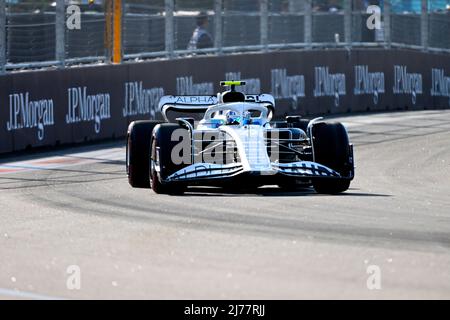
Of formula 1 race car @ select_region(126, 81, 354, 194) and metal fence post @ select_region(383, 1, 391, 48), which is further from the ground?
metal fence post @ select_region(383, 1, 391, 48)

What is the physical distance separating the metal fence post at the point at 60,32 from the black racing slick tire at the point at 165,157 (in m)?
7.04

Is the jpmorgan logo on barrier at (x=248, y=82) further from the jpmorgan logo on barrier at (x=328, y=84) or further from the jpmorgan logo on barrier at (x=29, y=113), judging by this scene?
the jpmorgan logo on barrier at (x=29, y=113)

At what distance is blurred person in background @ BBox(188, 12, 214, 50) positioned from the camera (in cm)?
2409

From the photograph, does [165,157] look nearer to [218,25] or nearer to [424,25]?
[218,25]

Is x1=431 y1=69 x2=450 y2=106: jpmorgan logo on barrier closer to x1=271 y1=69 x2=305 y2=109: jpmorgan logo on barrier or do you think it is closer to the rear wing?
x1=271 y1=69 x2=305 y2=109: jpmorgan logo on barrier

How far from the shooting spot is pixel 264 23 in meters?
26.2

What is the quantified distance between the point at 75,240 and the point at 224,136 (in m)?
3.90

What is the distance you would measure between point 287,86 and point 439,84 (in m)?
4.95

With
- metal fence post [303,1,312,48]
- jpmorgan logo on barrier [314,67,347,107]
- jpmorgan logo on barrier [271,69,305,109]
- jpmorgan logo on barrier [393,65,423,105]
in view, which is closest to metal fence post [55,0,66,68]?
jpmorgan logo on barrier [271,69,305,109]

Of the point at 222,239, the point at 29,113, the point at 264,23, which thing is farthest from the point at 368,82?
the point at 222,239

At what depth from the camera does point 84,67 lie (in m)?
20.1

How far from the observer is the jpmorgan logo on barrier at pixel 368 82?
2766 cm

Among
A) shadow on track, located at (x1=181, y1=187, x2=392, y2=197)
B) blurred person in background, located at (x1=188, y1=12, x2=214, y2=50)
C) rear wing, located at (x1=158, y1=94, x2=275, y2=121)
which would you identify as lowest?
shadow on track, located at (x1=181, y1=187, x2=392, y2=197)

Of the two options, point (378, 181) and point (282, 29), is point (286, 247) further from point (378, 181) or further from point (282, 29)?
A: point (282, 29)
